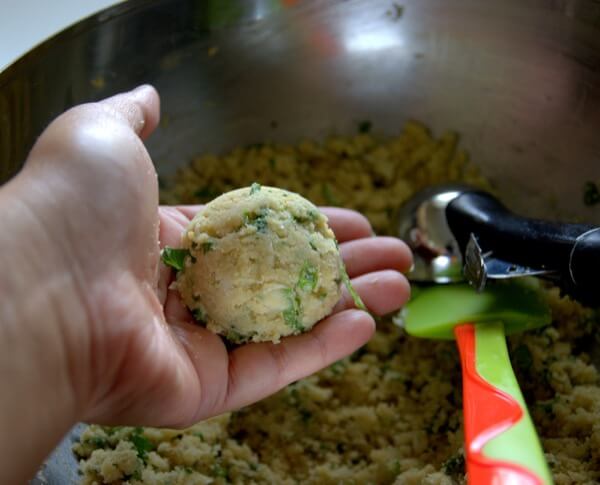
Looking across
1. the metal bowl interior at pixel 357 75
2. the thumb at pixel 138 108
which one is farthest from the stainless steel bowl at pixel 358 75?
the thumb at pixel 138 108

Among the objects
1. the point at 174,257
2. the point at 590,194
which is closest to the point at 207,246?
the point at 174,257

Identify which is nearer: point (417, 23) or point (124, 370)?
point (124, 370)

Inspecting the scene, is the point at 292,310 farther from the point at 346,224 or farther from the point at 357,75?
the point at 357,75

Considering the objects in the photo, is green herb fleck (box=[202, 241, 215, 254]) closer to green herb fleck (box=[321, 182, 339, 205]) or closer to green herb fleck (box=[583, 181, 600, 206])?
green herb fleck (box=[321, 182, 339, 205])

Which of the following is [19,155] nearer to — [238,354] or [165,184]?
[165,184]

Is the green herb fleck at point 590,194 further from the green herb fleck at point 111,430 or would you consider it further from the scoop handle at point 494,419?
the green herb fleck at point 111,430

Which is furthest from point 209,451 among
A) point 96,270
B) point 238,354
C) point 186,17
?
point 186,17
